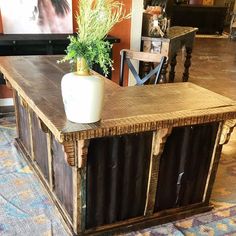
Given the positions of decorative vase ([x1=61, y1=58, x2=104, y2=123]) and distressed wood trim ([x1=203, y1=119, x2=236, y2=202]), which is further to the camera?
distressed wood trim ([x1=203, y1=119, x2=236, y2=202])

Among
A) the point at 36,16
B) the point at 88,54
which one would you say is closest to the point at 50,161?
the point at 88,54

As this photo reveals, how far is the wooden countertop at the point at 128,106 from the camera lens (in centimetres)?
153

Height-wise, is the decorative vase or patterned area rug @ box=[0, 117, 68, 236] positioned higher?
the decorative vase

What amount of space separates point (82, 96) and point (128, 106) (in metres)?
0.42

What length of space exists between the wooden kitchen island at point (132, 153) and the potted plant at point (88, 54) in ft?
0.41

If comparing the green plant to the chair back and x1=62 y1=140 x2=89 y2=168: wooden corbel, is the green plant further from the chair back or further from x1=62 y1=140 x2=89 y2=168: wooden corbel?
the chair back

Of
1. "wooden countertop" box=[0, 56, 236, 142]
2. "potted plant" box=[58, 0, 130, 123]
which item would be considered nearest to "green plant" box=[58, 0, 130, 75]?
"potted plant" box=[58, 0, 130, 123]

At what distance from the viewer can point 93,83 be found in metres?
1.43

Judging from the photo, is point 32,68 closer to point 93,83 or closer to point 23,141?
point 23,141

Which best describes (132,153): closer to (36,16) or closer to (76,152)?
(76,152)

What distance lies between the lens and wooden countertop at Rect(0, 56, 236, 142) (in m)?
1.53

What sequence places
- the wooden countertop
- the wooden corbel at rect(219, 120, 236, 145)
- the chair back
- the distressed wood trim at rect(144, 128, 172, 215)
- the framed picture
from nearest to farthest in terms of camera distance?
the wooden countertop
the distressed wood trim at rect(144, 128, 172, 215)
the wooden corbel at rect(219, 120, 236, 145)
the chair back
the framed picture

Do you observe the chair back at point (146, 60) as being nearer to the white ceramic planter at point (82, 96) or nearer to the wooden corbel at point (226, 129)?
the wooden corbel at point (226, 129)

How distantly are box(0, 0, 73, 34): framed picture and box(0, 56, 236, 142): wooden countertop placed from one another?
53.2 inches
